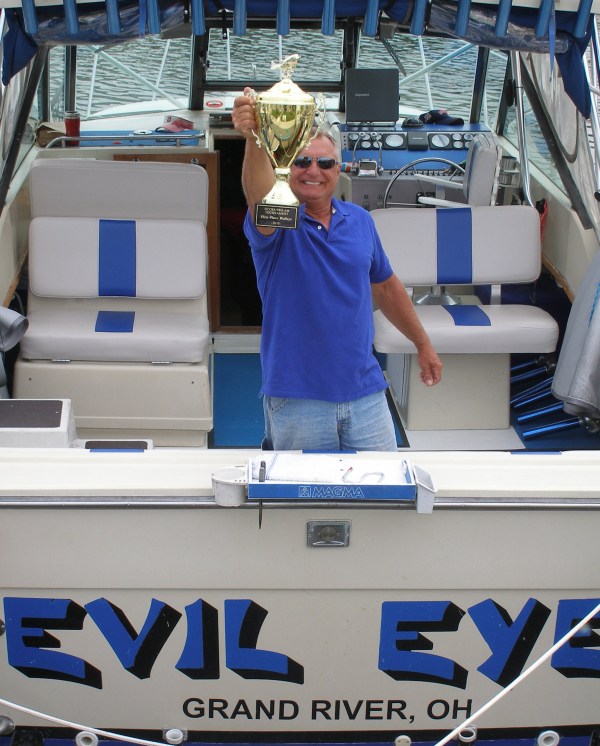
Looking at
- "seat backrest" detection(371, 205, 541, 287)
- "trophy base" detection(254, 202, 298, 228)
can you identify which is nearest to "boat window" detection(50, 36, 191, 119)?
"seat backrest" detection(371, 205, 541, 287)

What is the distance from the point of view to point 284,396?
2.39 metres

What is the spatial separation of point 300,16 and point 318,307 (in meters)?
1.14

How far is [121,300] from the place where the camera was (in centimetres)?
425

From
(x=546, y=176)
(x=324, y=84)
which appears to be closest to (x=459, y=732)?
(x=546, y=176)

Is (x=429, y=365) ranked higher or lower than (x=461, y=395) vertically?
higher

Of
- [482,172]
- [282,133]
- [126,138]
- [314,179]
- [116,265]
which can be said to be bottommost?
[116,265]

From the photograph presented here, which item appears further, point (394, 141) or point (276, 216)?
point (394, 141)

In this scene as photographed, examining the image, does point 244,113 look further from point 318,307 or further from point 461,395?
point 461,395

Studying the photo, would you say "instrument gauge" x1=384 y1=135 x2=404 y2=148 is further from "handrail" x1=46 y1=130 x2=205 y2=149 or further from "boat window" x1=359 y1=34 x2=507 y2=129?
"handrail" x1=46 y1=130 x2=205 y2=149

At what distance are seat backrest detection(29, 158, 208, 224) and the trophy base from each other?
8.09ft

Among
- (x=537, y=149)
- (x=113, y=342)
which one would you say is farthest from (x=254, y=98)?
(x=537, y=149)

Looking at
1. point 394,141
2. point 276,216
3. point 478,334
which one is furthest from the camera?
point 394,141

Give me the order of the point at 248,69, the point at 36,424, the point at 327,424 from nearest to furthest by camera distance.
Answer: the point at 327,424
the point at 36,424
the point at 248,69

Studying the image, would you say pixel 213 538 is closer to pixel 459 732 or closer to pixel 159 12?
pixel 459 732
